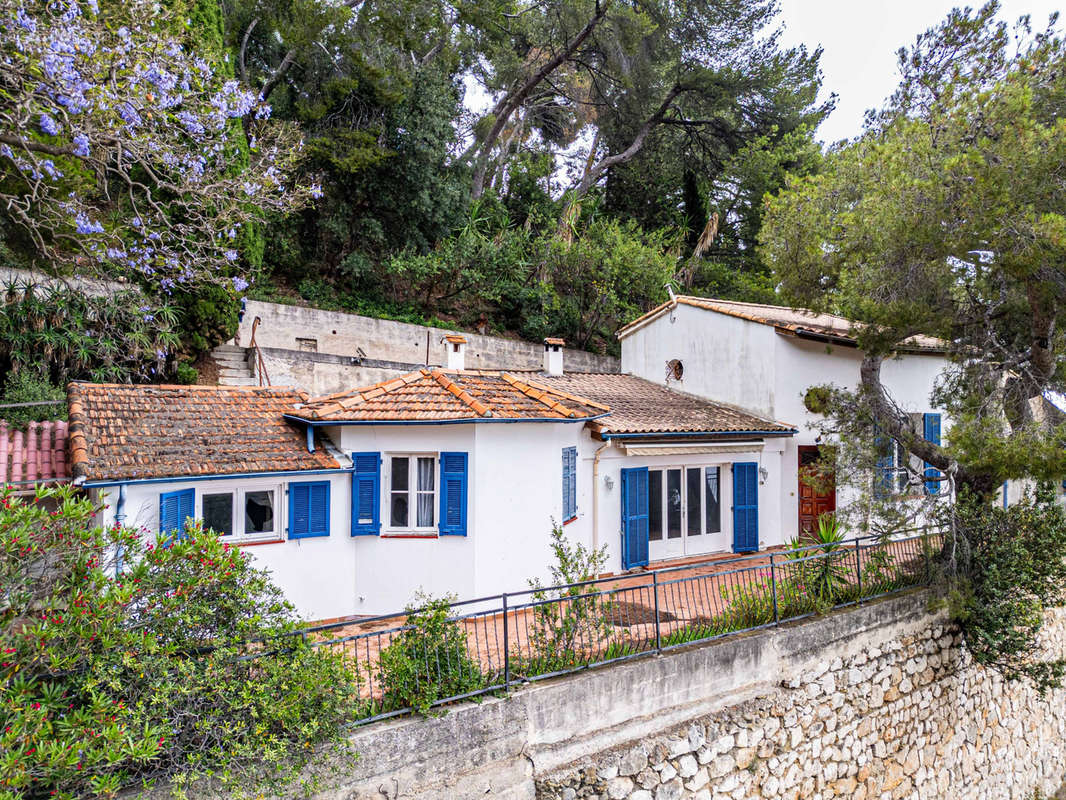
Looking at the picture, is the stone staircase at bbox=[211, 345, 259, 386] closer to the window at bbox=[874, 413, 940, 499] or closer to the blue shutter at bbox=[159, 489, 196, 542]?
the blue shutter at bbox=[159, 489, 196, 542]

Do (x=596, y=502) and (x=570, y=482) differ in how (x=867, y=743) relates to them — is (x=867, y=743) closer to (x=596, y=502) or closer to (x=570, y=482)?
(x=596, y=502)

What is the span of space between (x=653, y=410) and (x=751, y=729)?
748 cm

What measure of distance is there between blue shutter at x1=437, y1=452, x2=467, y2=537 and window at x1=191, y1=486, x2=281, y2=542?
2.53 m

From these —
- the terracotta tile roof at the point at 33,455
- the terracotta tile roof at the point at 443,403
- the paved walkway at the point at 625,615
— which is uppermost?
the terracotta tile roof at the point at 443,403

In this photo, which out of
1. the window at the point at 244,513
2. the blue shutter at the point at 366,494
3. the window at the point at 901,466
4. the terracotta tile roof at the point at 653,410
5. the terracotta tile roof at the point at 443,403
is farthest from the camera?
the terracotta tile roof at the point at 653,410

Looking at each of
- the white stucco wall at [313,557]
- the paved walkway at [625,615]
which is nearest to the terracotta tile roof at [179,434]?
the white stucco wall at [313,557]

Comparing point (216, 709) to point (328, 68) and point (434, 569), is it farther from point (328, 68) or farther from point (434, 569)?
point (328, 68)

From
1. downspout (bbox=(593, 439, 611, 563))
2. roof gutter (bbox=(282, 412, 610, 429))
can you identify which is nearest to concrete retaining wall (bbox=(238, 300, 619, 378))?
roof gutter (bbox=(282, 412, 610, 429))

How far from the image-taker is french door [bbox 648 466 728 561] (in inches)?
571

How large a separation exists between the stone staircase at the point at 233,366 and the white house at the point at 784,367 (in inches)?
417

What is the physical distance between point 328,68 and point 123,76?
13.3 metres

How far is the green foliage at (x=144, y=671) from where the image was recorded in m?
4.83

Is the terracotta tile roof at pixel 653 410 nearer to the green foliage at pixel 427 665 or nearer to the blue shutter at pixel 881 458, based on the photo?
the blue shutter at pixel 881 458

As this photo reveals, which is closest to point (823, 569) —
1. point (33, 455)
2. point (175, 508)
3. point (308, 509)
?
point (308, 509)
